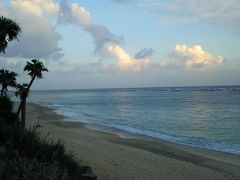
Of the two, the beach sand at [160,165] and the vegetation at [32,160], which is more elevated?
the vegetation at [32,160]

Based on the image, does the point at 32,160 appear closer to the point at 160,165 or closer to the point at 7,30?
the point at 160,165

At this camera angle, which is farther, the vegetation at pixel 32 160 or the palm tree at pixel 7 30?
the palm tree at pixel 7 30

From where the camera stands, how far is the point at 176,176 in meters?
12.7

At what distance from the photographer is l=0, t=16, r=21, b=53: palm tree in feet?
67.7

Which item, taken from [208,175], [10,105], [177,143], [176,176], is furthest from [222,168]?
[10,105]

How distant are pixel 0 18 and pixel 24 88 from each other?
22.0 ft

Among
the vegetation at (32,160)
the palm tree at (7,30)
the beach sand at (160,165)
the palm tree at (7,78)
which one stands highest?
the palm tree at (7,30)

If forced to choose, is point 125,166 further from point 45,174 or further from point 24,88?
point 24,88

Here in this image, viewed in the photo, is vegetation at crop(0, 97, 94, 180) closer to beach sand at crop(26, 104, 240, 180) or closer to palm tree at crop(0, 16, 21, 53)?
beach sand at crop(26, 104, 240, 180)

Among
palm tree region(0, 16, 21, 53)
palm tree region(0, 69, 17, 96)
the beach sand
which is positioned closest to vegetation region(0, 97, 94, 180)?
the beach sand

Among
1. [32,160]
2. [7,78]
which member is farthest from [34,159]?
[7,78]

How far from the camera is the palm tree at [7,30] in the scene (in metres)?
20.6

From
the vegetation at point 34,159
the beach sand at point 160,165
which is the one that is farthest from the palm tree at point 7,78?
the vegetation at point 34,159

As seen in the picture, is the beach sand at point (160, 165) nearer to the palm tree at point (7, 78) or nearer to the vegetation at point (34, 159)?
the vegetation at point (34, 159)
